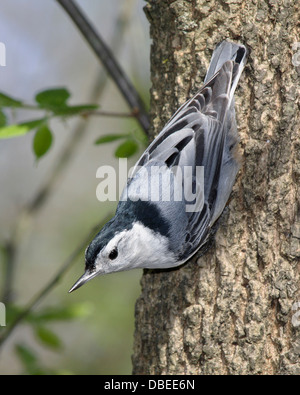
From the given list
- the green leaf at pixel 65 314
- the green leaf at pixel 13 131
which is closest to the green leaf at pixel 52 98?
the green leaf at pixel 13 131

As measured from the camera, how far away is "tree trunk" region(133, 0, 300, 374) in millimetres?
2338

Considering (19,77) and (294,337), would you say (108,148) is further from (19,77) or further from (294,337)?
(294,337)

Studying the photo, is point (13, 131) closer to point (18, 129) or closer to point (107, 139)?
point (18, 129)

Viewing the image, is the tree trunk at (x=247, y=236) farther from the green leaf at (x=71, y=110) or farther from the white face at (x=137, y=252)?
the green leaf at (x=71, y=110)

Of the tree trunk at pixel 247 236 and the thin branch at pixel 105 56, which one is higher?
the thin branch at pixel 105 56

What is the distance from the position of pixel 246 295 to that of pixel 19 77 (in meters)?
4.00

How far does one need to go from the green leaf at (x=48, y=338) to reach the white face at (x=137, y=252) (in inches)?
22.0

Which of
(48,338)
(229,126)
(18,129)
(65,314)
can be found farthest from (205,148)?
(48,338)

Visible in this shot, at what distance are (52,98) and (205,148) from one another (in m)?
0.82

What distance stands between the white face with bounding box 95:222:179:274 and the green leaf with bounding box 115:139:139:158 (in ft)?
1.35

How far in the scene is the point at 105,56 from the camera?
3.05 metres

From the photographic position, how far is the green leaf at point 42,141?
255 cm

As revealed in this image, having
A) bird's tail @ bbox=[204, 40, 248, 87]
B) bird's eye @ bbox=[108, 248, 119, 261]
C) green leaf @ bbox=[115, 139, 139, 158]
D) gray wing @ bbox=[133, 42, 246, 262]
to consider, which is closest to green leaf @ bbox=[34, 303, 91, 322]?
bird's eye @ bbox=[108, 248, 119, 261]

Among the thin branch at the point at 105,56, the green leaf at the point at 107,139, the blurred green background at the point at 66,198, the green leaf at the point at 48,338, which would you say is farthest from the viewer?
the blurred green background at the point at 66,198
